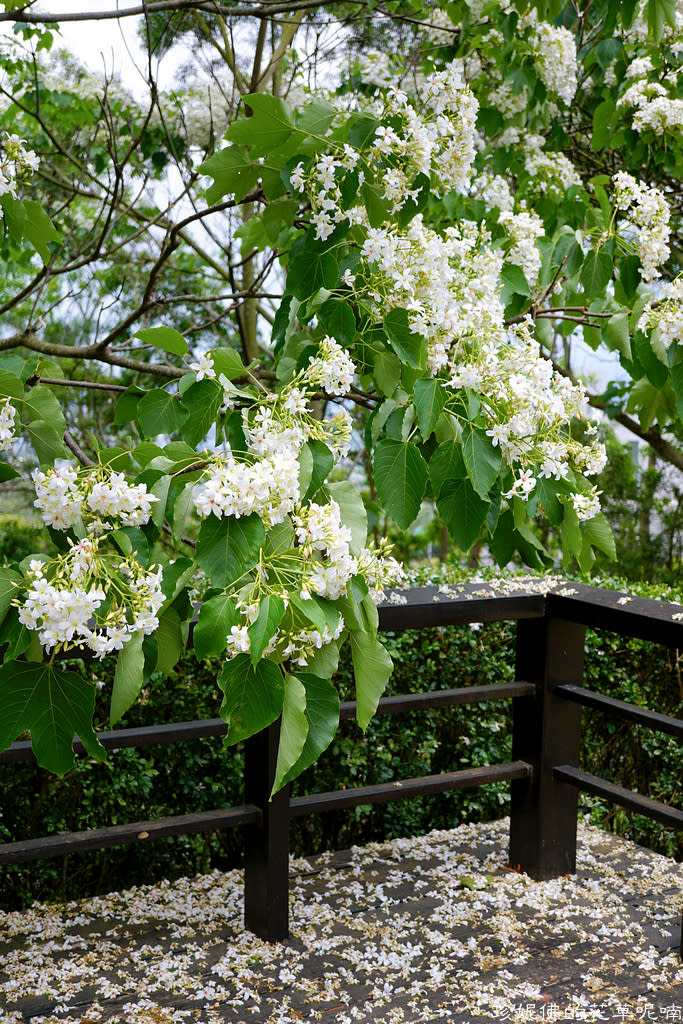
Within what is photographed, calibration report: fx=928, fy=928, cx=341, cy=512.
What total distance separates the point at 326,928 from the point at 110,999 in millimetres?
566

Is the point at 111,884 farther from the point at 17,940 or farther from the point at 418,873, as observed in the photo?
the point at 418,873

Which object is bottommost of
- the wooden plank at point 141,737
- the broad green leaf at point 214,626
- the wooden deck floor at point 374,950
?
the wooden deck floor at point 374,950

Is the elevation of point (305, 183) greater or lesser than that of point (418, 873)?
greater

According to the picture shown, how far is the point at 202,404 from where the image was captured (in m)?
1.28

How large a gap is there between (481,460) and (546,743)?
149 cm

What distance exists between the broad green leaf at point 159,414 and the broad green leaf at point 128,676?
0.45 m

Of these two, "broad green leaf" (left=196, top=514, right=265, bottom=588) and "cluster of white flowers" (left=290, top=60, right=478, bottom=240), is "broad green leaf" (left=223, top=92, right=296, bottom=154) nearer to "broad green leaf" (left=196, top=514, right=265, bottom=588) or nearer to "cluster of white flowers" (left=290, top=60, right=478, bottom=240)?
"cluster of white flowers" (left=290, top=60, right=478, bottom=240)

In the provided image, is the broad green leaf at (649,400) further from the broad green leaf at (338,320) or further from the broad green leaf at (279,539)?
the broad green leaf at (279,539)

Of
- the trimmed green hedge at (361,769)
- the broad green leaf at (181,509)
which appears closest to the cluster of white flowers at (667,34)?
the trimmed green hedge at (361,769)

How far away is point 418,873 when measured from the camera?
2.66m

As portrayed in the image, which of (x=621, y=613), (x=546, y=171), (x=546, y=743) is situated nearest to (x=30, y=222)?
(x=621, y=613)

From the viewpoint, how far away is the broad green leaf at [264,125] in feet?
4.79

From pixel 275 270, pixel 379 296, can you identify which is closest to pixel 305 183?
pixel 379 296

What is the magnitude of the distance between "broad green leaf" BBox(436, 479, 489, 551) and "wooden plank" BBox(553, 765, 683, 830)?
1.22 metres
